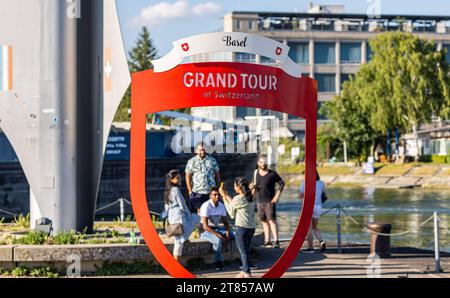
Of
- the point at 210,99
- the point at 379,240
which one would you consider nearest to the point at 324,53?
the point at 379,240

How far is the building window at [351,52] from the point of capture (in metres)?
98.4

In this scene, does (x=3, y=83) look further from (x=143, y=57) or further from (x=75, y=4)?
(x=143, y=57)

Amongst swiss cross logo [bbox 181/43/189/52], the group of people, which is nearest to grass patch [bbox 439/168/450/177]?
the group of people

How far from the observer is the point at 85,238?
15.2 metres

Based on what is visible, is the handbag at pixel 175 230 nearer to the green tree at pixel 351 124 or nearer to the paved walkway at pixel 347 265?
the paved walkway at pixel 347 265

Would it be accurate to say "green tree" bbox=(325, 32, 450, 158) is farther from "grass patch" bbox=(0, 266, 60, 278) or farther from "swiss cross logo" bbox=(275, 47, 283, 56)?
"swiss cross logo" bbox=(275, 47, 283, 56)

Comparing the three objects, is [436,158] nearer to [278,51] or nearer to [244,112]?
[244,112]

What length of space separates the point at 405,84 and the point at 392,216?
37.8 meters

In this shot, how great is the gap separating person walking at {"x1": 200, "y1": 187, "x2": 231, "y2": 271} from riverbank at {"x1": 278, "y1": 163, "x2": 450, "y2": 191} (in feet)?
183

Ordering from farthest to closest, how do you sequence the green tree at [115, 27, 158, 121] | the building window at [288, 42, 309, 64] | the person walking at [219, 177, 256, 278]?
the green tree at [115, 27, 158, 121], the building window at [288, 42, 309, 64], the person walking at [219, 177, 256, 278]

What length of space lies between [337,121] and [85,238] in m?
71.3

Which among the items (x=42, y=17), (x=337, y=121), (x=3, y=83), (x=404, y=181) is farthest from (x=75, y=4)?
(x=337, y=121)

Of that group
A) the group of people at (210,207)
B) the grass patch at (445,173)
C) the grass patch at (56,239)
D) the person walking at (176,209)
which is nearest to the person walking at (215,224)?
the group of people at (210,207)

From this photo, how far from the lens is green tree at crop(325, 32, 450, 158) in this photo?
74438 mm
